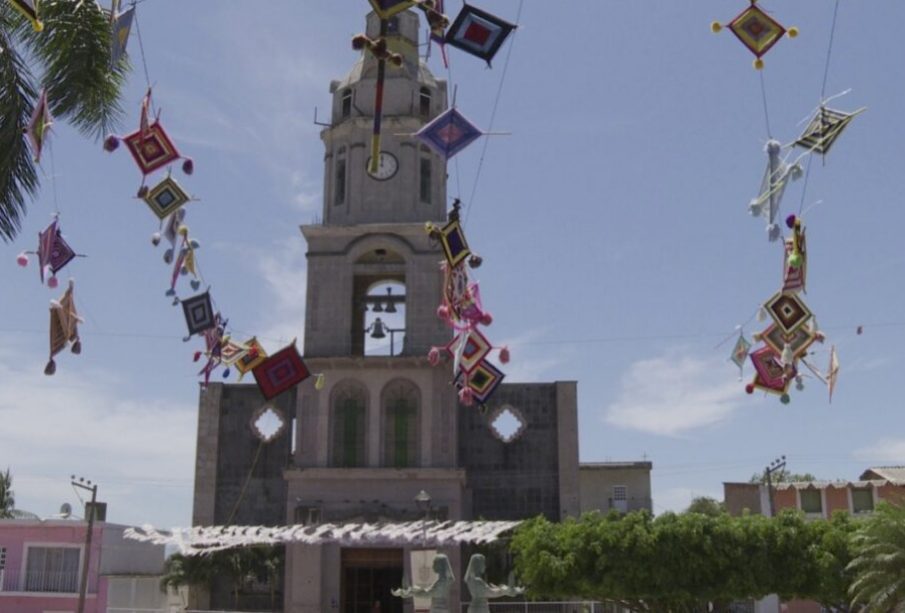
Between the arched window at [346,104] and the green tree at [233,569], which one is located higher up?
the arched window at [346,104]

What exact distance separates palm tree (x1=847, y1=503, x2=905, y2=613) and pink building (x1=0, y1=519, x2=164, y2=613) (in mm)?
26191

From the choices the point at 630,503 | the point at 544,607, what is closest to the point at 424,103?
the point at 544,607

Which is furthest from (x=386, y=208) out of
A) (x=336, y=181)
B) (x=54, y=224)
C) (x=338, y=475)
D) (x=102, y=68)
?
(x=102, y=68)

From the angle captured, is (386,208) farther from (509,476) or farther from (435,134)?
(435,134)

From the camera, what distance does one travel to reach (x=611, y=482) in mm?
55406

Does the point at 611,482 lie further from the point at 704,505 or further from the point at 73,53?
→ the point at 73,53

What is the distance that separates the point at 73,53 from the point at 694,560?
22.6 m

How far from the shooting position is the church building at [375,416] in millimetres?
41219

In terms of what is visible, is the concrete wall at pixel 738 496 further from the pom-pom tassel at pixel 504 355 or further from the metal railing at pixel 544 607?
the pom-pom tassel at pixel 504 355

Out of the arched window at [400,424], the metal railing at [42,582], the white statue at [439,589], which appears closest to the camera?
the white statue at [439,589]

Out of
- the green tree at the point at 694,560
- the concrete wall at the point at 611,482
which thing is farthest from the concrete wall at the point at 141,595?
the concrete wall at the point at 611,482

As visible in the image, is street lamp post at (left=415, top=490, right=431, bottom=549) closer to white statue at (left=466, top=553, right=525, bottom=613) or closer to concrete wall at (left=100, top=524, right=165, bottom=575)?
concrete wall at (left=100, top=524, right=165, bottom=575)

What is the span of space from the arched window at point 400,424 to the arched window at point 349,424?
849mm

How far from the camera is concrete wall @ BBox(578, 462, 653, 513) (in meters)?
55.2
